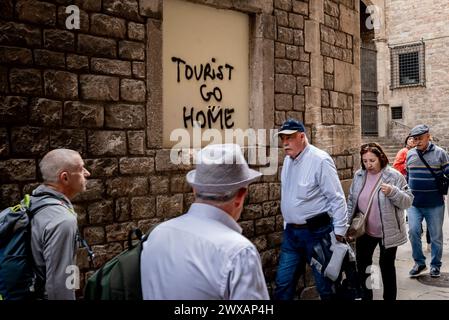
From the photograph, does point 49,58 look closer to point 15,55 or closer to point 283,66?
point 15,55

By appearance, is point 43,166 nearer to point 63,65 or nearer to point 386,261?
point 63,65

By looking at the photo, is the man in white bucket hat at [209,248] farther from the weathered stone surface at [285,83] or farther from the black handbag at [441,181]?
the black handbag at [441,181]

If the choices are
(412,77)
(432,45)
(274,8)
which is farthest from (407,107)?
(274,8)

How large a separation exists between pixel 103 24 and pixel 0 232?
7.61ft

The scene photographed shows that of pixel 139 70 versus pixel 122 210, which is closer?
pixel 122 210

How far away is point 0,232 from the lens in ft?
8.45

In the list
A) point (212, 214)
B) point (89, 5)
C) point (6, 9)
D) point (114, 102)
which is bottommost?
point (212, 214)

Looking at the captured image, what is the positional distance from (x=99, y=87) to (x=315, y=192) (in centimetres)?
201

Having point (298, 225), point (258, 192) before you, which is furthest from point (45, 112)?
point (258, 192)

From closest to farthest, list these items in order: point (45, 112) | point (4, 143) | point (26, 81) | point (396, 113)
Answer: point (4, 143)
point (26, 81)
point (45, 112)
point (396, 113)

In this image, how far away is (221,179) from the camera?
6.53ft

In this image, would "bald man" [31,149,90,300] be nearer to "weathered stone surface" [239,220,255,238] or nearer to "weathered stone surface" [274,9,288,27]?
"weathered stone surface" [239,220,255,238]

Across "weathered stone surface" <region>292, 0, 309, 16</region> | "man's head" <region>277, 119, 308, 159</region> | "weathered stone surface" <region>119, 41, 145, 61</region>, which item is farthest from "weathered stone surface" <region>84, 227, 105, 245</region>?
"weathered stone surface" <region>292, 0, 309, 16</region>

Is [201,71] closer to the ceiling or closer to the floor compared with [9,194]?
closer to the ceiling
